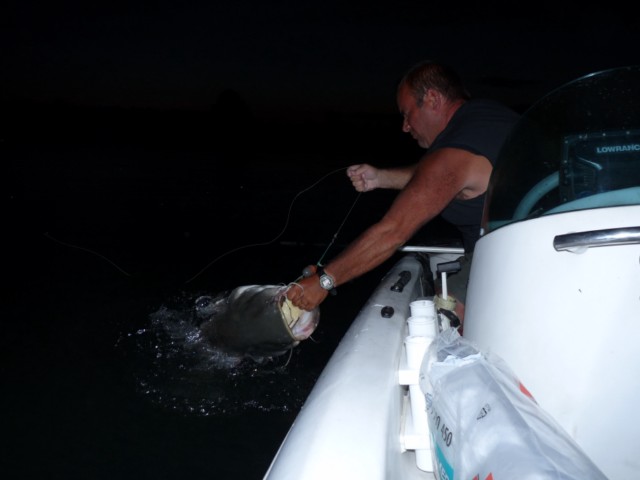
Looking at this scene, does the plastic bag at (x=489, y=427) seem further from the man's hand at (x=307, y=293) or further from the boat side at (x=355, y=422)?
the man's hand at (x=307, y=293)

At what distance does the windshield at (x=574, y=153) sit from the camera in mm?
1377

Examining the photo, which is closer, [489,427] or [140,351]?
[489,427]

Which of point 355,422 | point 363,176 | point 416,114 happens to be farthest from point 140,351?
point 355,422

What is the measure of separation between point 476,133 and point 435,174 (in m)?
0.29

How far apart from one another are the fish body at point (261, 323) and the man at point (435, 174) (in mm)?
96

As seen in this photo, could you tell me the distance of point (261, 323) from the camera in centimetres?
258

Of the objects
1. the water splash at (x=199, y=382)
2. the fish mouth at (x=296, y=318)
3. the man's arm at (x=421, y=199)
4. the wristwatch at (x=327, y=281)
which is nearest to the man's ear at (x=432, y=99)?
the man's arm at (x=421, y=199)

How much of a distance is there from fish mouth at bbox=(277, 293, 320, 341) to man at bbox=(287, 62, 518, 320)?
0.04 metres

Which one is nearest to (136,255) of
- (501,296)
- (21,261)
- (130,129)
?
(21,261)

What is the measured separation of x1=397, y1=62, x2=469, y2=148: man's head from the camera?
290 cm

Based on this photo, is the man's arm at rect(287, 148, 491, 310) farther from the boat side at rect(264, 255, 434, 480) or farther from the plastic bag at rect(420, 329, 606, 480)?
the plastic bag at rect(420, 329, 606, 480)

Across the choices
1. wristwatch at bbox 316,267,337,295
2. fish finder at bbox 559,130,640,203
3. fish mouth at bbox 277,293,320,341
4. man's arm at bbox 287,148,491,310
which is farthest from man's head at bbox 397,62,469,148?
fish finder at bbox 559,130,640,203

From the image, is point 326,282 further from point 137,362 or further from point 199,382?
point 137,362

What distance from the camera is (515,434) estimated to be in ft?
3.39
